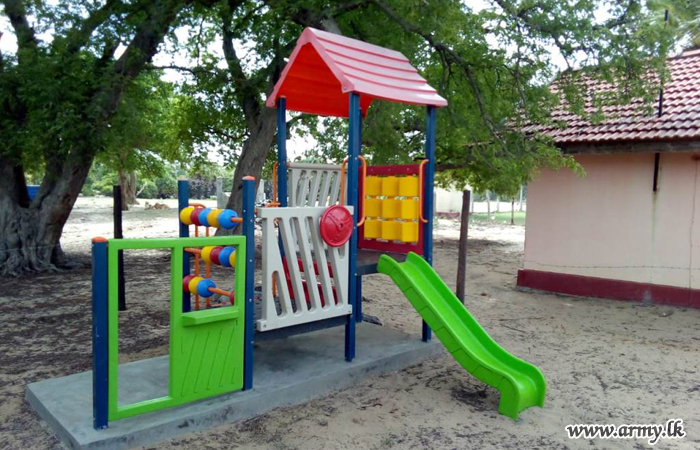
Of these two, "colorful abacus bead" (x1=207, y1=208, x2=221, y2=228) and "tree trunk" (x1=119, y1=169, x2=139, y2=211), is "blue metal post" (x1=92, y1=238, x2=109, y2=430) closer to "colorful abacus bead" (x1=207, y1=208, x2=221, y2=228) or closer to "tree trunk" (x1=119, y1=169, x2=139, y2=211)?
"colorful abacus bead" (x1=207, y1=208, x2=221, y2=228)

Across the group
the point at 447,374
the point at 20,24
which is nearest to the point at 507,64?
the point at 447,374

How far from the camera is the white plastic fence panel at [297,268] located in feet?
13.6

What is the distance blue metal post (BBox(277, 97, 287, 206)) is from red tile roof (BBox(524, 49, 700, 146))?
16.3 feet

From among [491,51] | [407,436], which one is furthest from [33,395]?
[491,51]

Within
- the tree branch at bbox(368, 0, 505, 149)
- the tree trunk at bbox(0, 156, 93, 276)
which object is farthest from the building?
the tree trunk at bbox(0, 156, 93, 276)

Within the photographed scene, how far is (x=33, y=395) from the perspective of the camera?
3.93 m

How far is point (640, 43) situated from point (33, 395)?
8.27 m

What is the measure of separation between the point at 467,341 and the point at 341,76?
98.0 inches

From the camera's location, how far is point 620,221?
28.5 ft

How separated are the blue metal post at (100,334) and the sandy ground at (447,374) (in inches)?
16.0

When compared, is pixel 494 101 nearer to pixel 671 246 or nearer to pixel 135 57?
pixel 671 246

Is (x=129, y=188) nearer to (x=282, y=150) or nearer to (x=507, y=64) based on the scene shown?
(x=507, y=64)

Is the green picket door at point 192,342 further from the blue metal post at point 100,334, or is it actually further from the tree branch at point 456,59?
the tree branch at point 456,59

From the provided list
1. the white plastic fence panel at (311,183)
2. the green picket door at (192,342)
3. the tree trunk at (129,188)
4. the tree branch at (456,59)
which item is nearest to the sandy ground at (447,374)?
the green picket door at (192,342)
